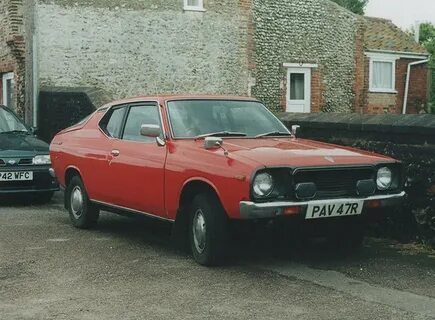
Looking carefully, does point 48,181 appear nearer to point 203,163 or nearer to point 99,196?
point 99,196

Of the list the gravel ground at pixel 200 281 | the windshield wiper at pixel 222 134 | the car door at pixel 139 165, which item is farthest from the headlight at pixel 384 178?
the car door at pixel 139 165

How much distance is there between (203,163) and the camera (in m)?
6.46

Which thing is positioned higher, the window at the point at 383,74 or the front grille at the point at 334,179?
the window at the point at 383,74

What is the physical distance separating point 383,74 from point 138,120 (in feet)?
67.3

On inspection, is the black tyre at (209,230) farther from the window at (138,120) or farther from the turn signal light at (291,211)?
the window at (138,120)

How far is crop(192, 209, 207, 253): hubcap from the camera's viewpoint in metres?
6.50

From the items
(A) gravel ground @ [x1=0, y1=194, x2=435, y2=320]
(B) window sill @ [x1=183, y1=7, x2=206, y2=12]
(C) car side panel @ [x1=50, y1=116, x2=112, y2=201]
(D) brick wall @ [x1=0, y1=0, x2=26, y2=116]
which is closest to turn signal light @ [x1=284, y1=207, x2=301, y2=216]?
(A) gravel ground @ [x1=0, y1=194, x2=435, y2=320]

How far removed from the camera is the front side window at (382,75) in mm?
26359

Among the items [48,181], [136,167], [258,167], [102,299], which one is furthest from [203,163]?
[48,181]

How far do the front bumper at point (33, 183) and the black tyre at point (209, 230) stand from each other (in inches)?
187

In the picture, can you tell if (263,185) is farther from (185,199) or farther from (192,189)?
(185,199)

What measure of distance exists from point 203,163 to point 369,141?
2.59 m

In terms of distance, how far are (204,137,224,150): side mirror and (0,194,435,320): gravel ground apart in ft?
3.71

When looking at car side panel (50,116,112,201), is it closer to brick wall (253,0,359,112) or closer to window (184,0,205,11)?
window (184,0,205,11)
